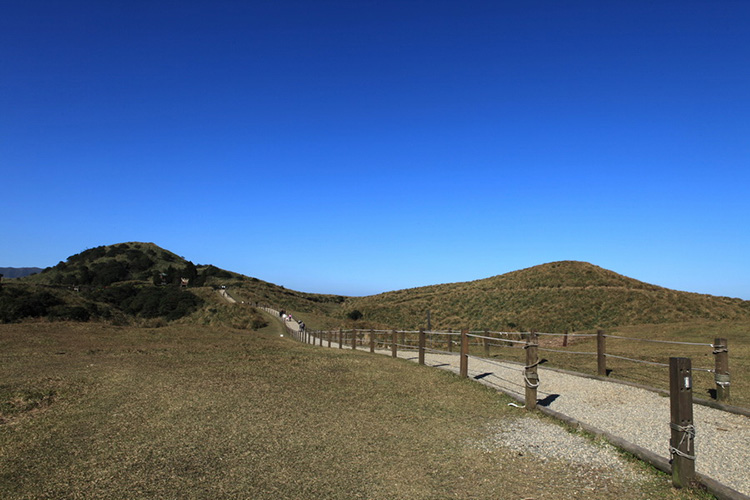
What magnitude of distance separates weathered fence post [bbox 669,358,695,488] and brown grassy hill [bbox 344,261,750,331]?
1146 inches

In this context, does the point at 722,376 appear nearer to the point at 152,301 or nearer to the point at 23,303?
the point at 23,303

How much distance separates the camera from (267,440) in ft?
19.7

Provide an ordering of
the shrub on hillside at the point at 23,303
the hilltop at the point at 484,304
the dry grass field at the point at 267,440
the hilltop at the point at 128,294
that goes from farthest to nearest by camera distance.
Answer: the hilltop at the point at 484,304, the hilltop at the point at 128,294, the shrub on hillside at the point at 23,303, the dry grass field at the point at 267,440

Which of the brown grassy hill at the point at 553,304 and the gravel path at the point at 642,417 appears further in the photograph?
the brown grassy hill at the point at 553,304

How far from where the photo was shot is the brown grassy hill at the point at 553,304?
118 ft

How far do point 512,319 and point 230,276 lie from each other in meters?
80.3

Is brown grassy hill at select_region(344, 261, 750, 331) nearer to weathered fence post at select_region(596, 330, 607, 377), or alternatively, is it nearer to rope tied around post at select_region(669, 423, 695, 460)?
weathered fence post at select_region(596, 330, 607, 377)

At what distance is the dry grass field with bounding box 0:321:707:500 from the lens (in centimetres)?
455

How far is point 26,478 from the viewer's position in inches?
184

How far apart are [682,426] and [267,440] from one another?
4527mm

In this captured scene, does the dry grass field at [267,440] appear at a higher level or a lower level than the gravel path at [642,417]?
lower

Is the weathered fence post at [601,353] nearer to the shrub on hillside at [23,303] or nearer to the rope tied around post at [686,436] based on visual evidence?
the rope tied around post at [686,436]

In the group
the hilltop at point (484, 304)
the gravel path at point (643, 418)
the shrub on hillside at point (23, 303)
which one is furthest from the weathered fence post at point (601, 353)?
the shrub on hillside at point (23, 303)

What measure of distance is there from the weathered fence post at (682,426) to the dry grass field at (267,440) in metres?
0.18
